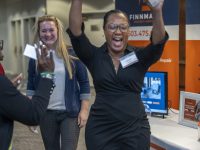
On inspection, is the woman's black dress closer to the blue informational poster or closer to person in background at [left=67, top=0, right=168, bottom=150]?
person in background at [left=67, top=0, right=168, bottom=150]

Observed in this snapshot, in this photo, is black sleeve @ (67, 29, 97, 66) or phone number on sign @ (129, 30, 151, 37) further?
phone number on sign @ (129, 30, 151, 37)

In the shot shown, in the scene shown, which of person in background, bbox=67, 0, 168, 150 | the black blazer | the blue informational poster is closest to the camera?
the black blazer

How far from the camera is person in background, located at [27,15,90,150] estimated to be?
A: 3.12m

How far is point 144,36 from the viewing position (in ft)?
17.1

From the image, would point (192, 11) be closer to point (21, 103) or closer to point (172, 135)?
point (172, 135)

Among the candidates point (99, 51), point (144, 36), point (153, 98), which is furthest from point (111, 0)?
point (99, 51)

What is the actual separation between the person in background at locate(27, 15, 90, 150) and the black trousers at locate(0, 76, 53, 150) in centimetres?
121

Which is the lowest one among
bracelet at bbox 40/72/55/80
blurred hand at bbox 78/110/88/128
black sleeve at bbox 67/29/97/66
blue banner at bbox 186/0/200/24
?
blurred hand at bbox 78/110/88/128

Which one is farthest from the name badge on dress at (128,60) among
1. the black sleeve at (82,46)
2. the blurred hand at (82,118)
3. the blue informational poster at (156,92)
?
the blue informational poster at (156,92)

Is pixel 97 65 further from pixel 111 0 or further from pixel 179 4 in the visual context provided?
pixel 111 0

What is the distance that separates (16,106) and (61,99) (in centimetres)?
140

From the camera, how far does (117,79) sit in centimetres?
231

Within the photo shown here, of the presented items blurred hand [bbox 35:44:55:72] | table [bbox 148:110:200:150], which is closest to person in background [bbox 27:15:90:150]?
table [bbox 148:110:200:150]

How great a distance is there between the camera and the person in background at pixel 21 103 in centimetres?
172
